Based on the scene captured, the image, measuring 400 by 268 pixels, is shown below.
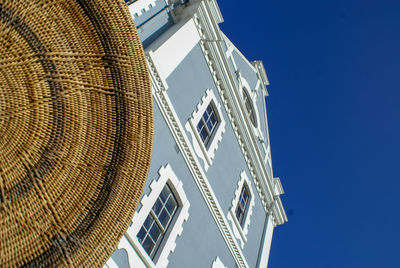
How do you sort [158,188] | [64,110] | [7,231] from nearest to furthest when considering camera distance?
[7,231] < [64,110] < [158,188]

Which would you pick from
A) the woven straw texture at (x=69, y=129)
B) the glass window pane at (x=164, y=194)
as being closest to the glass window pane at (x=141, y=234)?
the glass window pane at (x=164, y=194)

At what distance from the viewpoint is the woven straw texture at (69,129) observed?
362 centimetres

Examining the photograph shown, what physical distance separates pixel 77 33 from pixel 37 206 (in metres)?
2.05

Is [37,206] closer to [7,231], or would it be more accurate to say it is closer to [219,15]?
[7,231]

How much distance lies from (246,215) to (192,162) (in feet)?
11.5

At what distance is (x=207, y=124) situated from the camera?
10297 millimetres

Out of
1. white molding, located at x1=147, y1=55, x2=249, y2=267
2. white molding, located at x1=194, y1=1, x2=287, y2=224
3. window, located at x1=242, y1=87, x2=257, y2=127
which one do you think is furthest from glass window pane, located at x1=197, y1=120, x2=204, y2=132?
window, located at x1=242, y1=87, x2=257, y2=127

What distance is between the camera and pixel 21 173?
12.3 ft

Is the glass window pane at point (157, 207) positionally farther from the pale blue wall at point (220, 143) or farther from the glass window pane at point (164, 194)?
the pale blue wall at point (220, 143)

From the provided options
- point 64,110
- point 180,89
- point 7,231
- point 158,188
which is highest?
point 180,89

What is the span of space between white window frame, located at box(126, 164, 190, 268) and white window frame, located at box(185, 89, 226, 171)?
1.32m

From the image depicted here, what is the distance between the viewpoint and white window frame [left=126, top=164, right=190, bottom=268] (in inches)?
264

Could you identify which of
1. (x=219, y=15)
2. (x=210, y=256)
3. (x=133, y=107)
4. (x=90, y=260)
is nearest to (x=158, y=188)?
(x=210, y=256)

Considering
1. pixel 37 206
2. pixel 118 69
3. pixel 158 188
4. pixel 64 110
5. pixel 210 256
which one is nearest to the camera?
pixel 37 206
